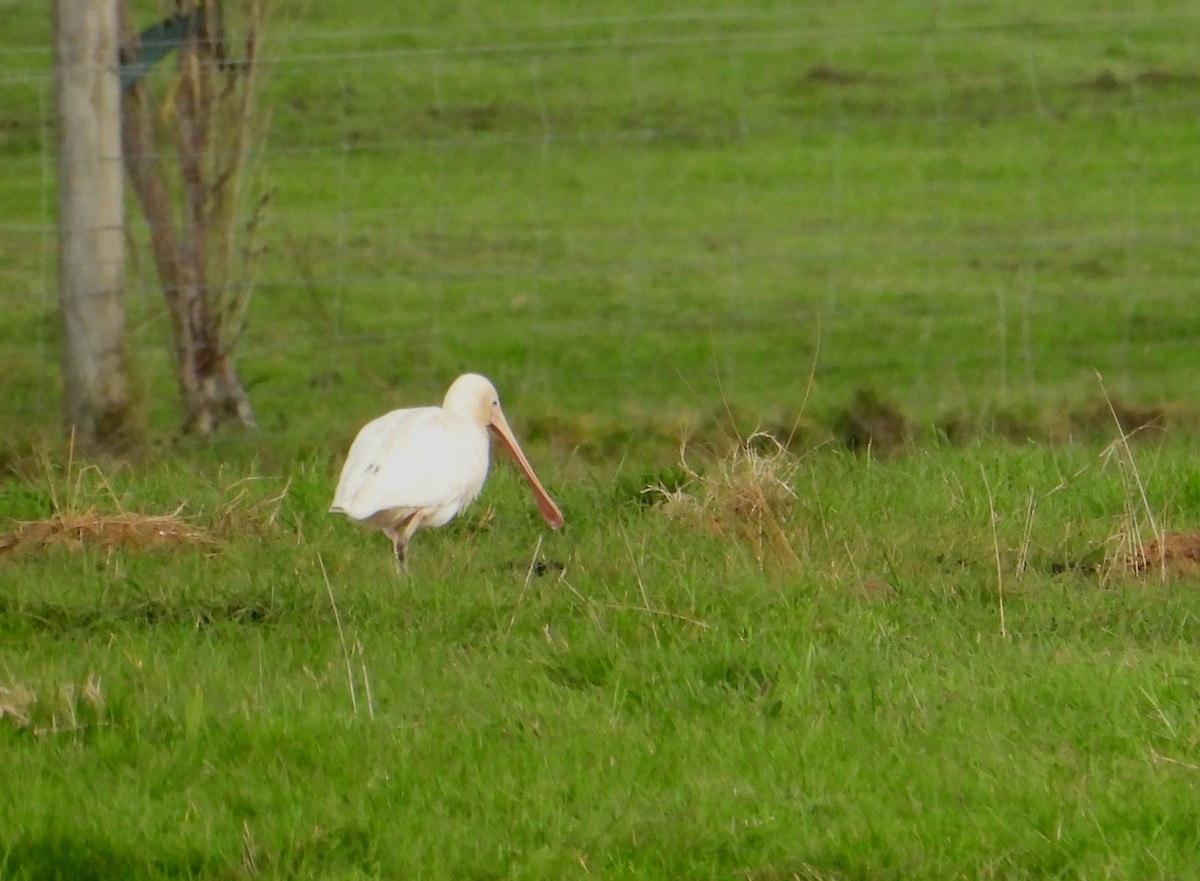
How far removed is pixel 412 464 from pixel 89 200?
232cm

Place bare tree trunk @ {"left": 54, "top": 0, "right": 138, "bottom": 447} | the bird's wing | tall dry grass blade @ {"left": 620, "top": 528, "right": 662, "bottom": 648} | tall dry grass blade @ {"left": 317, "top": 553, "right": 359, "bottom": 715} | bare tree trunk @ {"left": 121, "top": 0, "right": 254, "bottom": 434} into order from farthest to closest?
1. bare tree trunk @ {"left": 121, "top": 0, "right": 254, "bottom": 434}
2. bare tree trunk @ {"left": 54, "top": 0, "right": 138, "bottom": 447}
3. the bird's wing
4. tall dry grass blade @ {"left": 620, "top": 528, "right": 662, "bottom": 648}
5. tall dry grass blade @ {"left": 317, "top": 553, "right": 359, "bottom": 715}

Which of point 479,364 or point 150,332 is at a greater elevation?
point 150,332

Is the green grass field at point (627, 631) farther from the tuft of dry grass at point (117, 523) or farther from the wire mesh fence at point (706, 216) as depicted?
the wire mesh fence at point (706, 216)

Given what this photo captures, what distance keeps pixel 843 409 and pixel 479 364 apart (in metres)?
4.30

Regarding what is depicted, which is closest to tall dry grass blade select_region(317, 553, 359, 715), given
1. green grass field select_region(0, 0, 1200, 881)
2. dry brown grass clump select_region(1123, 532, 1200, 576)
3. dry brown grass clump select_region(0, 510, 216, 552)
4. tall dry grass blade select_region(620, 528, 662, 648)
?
green grass field select_region(0, 0, 1200, 881)

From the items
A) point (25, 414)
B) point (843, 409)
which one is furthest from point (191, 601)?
point (843, 409)

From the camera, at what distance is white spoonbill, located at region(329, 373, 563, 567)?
6.05 metres

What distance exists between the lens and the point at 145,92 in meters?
8.43

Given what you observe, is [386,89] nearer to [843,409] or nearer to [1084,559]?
[843,409]

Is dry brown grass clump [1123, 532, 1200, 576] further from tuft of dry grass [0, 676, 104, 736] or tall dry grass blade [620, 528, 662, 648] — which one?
tuft of dry grass [0, 676, 104, 736]

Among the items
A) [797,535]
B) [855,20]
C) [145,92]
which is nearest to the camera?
[797,535]

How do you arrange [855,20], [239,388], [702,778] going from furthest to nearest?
[855,20]
[239,388]
[702,778]

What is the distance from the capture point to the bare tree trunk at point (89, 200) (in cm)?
770

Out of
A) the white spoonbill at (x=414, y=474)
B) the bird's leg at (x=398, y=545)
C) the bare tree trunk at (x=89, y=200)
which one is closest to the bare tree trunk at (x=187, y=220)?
the bare tree trunk at (x=89, y=200)
